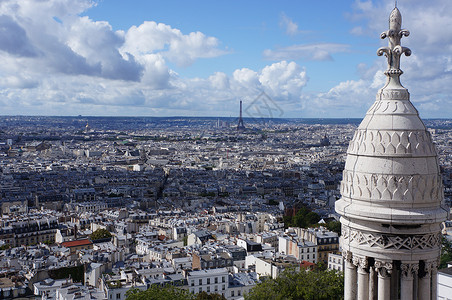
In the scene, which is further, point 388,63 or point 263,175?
point 263,175

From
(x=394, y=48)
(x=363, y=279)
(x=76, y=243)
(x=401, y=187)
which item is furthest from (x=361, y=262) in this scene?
(x=76, y=243)

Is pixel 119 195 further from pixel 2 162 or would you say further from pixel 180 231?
pixel 2 162

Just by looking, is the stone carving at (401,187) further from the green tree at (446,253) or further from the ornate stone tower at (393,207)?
the green tree at (446,253)

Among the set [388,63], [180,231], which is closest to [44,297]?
[180,231]

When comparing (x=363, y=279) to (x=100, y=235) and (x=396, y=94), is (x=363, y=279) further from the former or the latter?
(x=100, y=235)

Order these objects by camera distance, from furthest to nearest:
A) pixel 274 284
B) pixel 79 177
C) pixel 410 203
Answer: pixel 79 177 → pixel 274 284 → pixel 410 203

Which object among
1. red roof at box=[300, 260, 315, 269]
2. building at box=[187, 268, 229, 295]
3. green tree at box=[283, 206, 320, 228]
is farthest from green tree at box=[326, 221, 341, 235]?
building at box=[187, 268, 229, 295]
